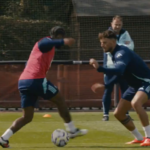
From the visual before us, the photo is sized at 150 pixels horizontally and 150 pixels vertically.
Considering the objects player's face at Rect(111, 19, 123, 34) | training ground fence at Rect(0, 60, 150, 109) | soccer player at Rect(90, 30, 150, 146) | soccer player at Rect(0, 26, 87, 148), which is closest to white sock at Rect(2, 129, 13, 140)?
soccer player at Rect(0, 26, 87, 148)

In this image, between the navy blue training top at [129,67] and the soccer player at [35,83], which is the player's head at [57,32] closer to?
the soccer player at [35,83]

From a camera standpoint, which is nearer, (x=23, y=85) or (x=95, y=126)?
(x=23, y=85)

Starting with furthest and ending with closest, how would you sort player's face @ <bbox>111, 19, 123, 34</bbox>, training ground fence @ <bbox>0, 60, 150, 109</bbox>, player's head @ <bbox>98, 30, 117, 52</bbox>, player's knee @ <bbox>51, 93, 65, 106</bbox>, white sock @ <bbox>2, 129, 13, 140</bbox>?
training ground fence @ <bbox>0, 60, 150, 109</bbox>, player's face @ <bbox>111, 19, 123, 34</bbox>, player's knee @ <bbox>51, 93, 65, 106</bbox>, white sock @ <bbox>2, 129, 13, 140</bbox>, player's head @ <bbox>98, 30, 117, 52</bbox>

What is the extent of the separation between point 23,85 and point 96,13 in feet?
47.2

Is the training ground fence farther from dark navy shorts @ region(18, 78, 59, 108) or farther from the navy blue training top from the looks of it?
the navy blue training top

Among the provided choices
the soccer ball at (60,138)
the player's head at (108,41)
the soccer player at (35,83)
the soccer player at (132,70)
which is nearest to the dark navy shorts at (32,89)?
the soccer player at (35,83)

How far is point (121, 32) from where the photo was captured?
11.5 meters

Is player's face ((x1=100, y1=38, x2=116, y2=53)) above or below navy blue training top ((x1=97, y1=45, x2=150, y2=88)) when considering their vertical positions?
above

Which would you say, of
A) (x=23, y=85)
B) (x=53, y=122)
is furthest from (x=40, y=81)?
(x=53, y=122)

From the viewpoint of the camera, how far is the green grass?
824cm

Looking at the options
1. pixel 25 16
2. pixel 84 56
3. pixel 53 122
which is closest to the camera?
pixel 53 122

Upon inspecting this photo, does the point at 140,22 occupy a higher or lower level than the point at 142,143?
lower

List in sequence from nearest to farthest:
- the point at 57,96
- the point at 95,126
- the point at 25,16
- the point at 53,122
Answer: the point at 57,96 < the point at 95,126 < the point at 53,122 < the point at 25,16

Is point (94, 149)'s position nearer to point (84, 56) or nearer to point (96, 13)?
point (84, 56)
